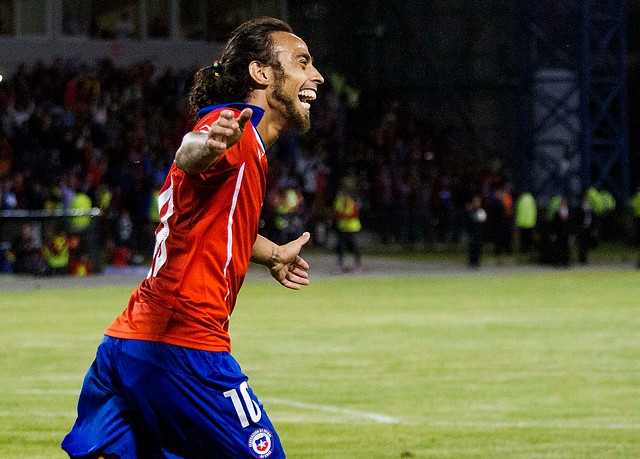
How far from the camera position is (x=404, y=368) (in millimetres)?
13945

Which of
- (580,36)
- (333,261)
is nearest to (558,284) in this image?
(333,261)

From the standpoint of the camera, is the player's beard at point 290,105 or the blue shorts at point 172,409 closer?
the blue shorts at point 172,409

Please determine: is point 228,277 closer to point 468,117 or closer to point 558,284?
point 558,284

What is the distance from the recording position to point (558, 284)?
25.8m

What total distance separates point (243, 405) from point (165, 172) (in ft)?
90.6

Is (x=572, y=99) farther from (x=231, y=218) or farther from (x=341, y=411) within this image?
(x=231, y=218)

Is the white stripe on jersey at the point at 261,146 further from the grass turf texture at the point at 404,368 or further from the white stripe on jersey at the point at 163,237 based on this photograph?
the grass turf texture at the point at 404,368

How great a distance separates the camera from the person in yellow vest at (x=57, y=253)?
27.4 metres

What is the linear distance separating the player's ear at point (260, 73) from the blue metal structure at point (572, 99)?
1247 inches

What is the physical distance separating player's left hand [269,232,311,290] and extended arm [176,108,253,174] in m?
1.16

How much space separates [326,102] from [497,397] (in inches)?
1153

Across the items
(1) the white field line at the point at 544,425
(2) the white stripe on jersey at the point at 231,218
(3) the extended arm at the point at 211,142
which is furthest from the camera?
(1) the white field line at the point at 544,425

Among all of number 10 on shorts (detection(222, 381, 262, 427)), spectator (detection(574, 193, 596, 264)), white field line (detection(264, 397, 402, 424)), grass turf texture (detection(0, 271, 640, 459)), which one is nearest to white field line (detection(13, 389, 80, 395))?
grass turf texture (detection(0, 271, 640, 459))

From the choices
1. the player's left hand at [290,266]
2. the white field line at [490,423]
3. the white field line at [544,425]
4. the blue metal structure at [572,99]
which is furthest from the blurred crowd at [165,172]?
the player's left hand at [290,266]
